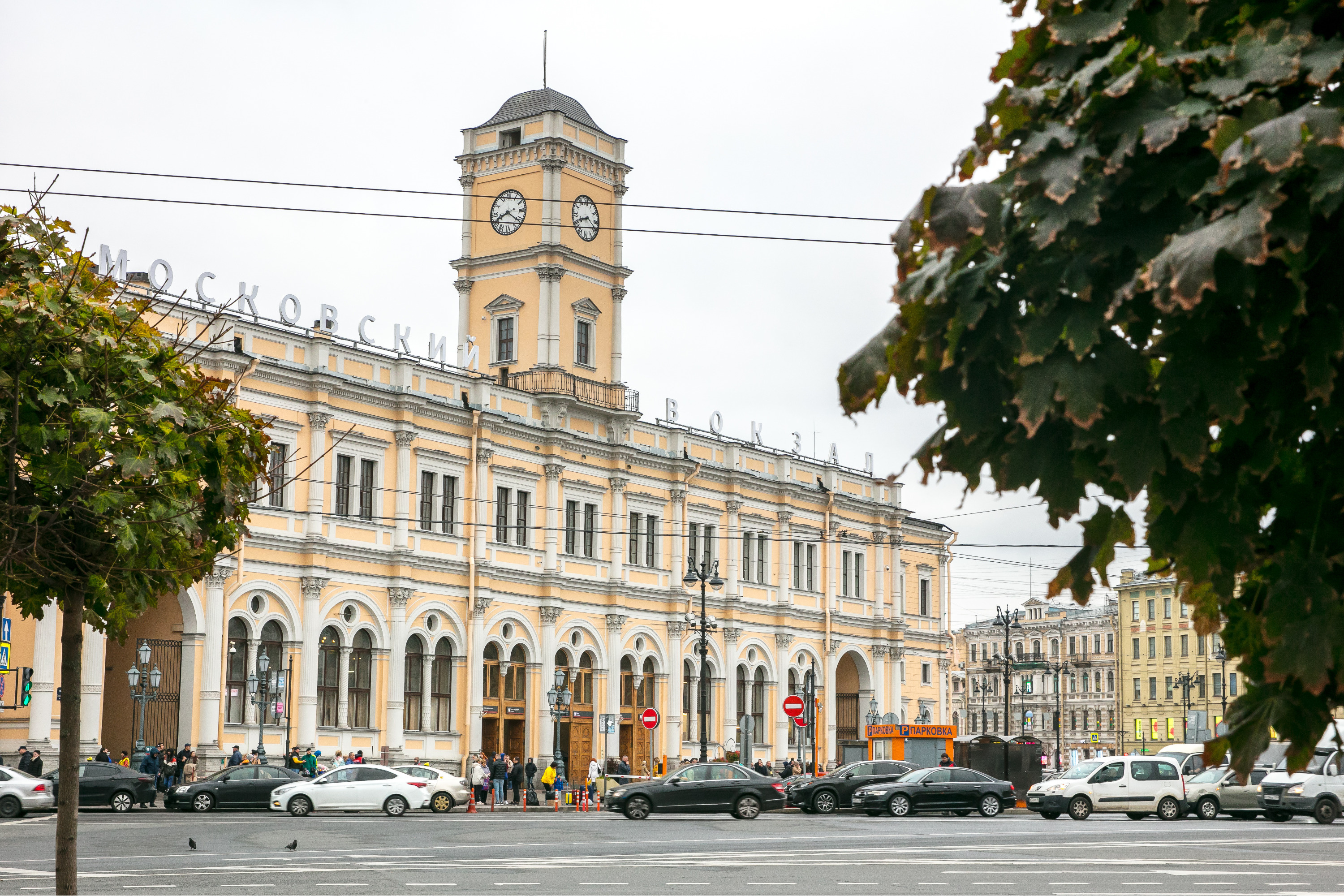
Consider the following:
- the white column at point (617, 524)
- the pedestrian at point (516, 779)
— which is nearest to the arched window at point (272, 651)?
the pedestrian at point (516, 779)

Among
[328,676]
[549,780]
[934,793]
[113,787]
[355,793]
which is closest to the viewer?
[355,793]

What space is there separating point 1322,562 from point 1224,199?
0.94m

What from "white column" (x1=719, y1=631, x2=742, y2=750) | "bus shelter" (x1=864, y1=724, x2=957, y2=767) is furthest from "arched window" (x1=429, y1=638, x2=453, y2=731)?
"bus shelter" (x1=864, y1=724, x2=957, y2=767)

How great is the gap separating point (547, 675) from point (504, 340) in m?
12.5

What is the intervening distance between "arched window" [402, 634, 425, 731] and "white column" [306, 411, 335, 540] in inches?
216

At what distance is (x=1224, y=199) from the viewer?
3469 millimetres

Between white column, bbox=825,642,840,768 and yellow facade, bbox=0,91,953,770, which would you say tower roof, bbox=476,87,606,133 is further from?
white column, bbox=825,642,840,768

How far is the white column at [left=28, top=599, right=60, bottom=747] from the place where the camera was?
1596 inches

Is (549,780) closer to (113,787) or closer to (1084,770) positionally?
(113,787)

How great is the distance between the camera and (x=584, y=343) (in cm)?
5744

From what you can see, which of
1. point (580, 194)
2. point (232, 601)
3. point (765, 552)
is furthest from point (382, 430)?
point (765, 552)

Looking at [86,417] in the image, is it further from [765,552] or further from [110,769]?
[765,552]

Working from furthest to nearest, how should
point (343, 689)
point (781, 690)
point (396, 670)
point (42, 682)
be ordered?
point (781, 690) < point (396, 670) < point (343, 689) < point (42, 682)

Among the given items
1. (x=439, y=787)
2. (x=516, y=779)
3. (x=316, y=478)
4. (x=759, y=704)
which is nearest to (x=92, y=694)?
(x=316, y=478)
